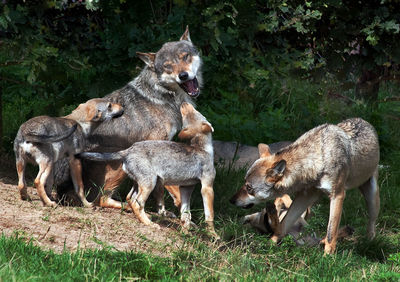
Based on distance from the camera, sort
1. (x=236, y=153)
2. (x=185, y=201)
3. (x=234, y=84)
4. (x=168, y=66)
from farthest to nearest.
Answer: (x=236, y=153) → (x=234, y=84) → (x=168, y=66) → (x=185, y=201)

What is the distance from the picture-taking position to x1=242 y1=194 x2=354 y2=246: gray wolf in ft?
22.8

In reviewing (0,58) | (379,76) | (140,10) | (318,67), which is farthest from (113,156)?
(379,76)

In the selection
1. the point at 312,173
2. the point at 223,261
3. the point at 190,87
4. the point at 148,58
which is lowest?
the point at 223,261

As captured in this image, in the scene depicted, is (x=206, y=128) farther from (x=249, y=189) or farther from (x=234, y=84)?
(x=234, y=84)

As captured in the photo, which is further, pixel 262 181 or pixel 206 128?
pixel 206 128

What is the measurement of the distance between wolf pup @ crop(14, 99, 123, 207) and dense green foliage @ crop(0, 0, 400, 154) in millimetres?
771

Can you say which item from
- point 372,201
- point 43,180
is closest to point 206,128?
point 43,180

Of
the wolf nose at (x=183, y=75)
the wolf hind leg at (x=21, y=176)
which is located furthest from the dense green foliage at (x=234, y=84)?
the wolf hind leg at (x=21, y=176)

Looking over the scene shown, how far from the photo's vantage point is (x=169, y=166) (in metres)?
6.84

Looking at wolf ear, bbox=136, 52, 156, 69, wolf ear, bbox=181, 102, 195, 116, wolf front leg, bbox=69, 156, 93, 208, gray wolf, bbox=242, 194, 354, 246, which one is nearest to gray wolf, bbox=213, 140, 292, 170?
gray wolf, bbox=242, 194, 354, 246

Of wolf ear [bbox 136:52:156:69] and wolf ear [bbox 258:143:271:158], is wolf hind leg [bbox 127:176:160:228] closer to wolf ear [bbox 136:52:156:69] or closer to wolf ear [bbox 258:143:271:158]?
wolf ear [bbox 258:143:271:158]

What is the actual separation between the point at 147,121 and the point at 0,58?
525 centimetres

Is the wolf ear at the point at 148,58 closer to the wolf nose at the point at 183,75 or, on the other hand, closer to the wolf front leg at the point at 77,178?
the wolf nose at the point at 183,75

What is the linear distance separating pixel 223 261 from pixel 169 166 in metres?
1.53
